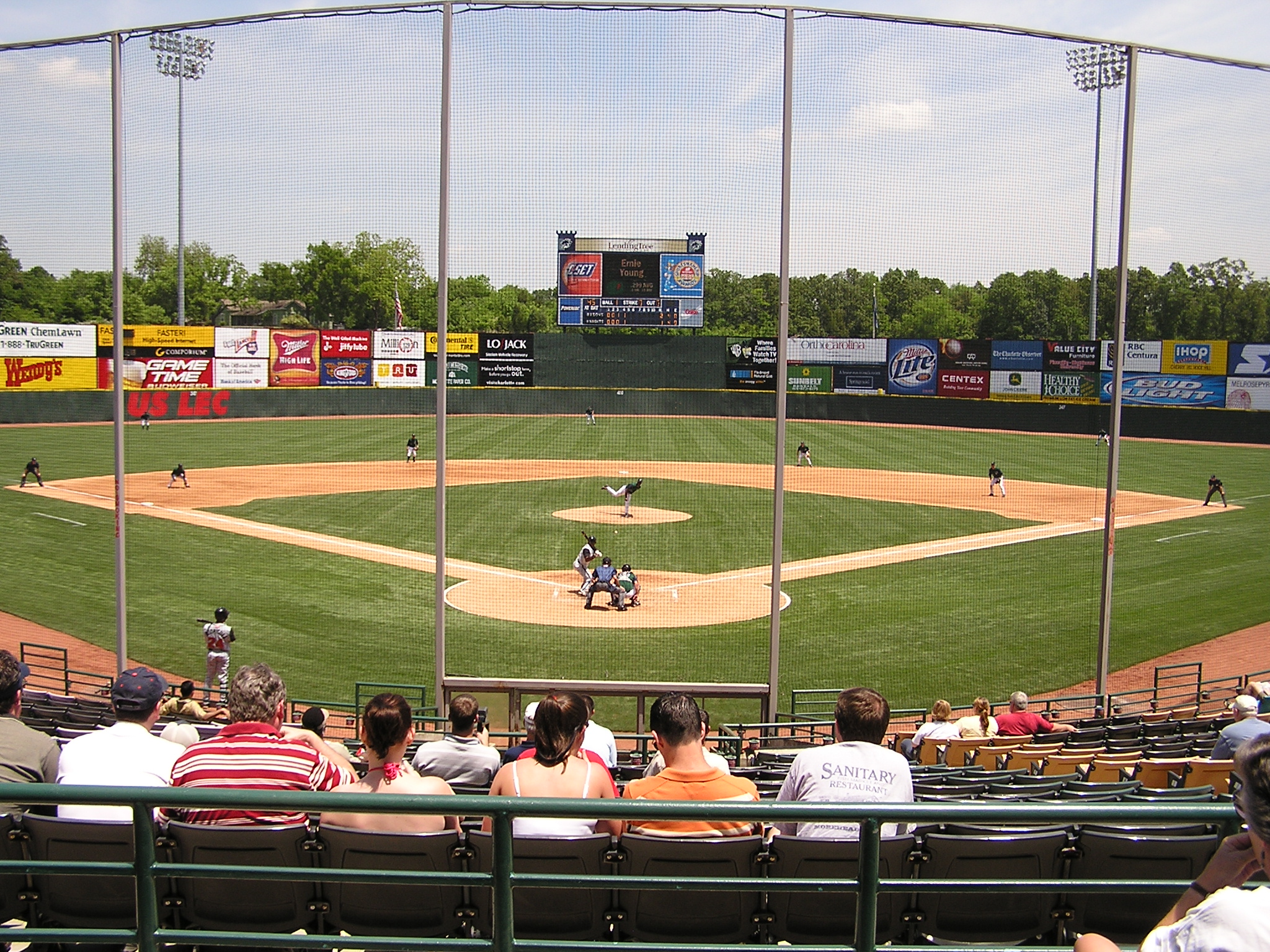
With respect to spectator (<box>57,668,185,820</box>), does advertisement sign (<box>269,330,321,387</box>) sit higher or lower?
higher

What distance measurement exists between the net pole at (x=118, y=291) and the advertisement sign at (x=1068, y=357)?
35.7 m

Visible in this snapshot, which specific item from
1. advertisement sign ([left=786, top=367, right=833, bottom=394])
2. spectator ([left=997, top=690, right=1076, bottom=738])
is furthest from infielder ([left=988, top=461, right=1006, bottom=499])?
spectator ([left=997, top=690, right=1076, bottom=738])

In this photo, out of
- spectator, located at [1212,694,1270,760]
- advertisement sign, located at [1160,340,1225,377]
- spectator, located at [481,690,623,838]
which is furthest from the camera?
advertisement sign, located at [1160,340,1225,377]

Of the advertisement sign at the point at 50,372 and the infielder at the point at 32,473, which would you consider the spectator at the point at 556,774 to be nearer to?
the infielder at the point at 32,473

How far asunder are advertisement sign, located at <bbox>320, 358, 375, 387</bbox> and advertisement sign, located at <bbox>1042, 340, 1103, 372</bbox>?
29544 millimetres

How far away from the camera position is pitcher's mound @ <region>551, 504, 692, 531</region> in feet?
88.7

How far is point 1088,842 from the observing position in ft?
13.3

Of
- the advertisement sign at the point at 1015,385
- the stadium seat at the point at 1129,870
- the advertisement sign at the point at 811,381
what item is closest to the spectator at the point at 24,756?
the stadium seat at the point at 1129,870

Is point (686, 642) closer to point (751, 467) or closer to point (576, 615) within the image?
point (576, 615)

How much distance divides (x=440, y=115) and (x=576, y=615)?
1000 cm

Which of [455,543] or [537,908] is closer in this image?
[537,908]

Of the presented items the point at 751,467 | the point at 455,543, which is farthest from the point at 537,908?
the point at 751,467

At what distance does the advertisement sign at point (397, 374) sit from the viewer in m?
45.8

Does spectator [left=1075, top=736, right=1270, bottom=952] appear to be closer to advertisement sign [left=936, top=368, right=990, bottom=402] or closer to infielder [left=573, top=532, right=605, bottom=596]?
infielder [left=573, top=532, right=605, bottom=596]
